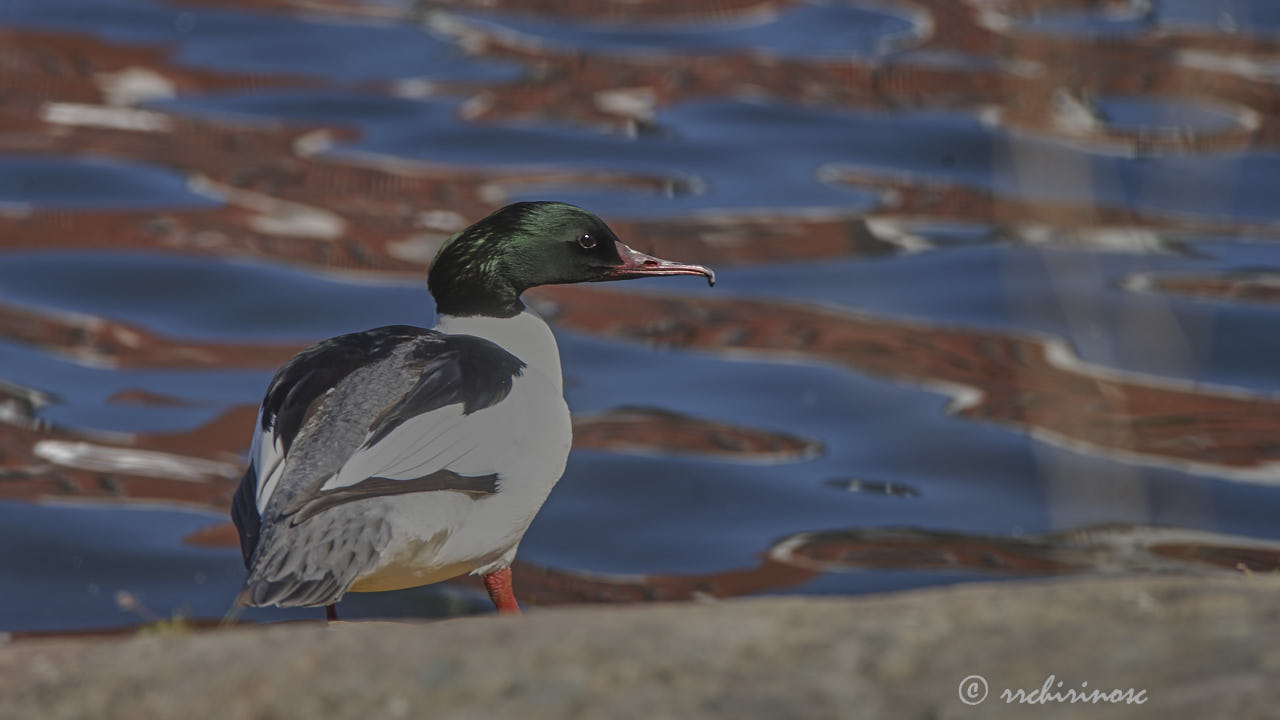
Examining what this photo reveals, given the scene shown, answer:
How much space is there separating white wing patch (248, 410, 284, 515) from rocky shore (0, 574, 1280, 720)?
1.23 metres

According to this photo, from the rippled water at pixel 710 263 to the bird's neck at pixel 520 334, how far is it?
1.30 meters

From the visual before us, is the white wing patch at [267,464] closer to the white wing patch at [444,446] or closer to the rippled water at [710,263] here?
the white wing patch at [444,446]

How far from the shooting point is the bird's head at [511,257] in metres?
5.43

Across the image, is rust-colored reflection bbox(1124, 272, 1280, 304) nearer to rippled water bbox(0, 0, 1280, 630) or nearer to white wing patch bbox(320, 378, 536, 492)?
rippled water bbox(0, 0, 1280, 630)

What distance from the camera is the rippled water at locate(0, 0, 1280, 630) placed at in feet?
25.0

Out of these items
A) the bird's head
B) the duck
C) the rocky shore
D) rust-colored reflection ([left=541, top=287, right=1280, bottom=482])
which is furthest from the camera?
rust-colored reflection ([left=541, top=287, right=1280, bottom=482])

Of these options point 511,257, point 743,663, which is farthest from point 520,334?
point 743,663

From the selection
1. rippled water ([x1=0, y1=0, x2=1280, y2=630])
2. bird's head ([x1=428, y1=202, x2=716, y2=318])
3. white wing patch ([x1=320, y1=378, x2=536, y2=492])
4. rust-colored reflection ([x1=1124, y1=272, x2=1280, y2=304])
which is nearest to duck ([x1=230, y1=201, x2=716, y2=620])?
white wing patch ([x1=320, y1=378, x2=536, y2=492])

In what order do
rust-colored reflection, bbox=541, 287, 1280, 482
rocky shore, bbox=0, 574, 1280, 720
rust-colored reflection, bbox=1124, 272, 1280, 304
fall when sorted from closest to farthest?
rocky shore, bbox=0, 574, 1280, 720
rust-colored reflection, bbox=541, 287, 1280, 482
rust-colored reflection, bbox=1124, 272, 1280, 304

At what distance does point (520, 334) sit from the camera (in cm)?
535

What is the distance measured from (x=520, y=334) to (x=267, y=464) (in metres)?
1.16

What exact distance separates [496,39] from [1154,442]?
9304mm

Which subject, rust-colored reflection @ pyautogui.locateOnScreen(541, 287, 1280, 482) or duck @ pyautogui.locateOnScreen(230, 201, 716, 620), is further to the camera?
rust-colored reflection @ pyautogui.locateOnScreen(541, 287, 1280, 482)

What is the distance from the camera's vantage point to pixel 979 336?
10.3 metres
